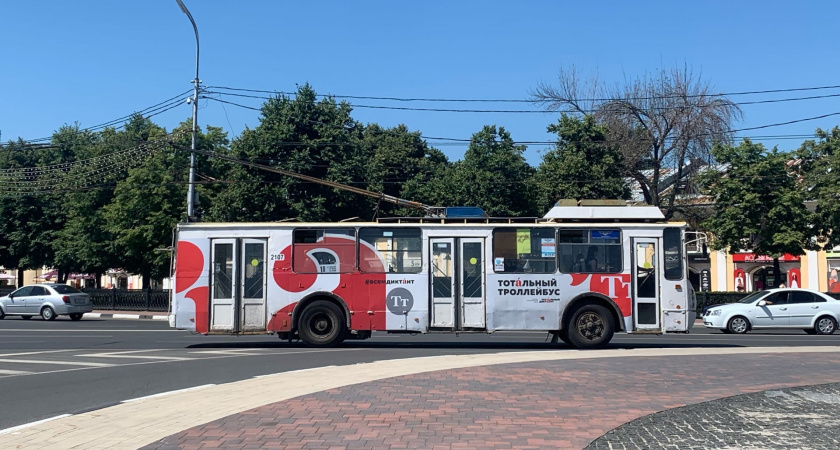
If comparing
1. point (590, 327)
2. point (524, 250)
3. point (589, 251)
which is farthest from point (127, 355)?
point (589, 251)

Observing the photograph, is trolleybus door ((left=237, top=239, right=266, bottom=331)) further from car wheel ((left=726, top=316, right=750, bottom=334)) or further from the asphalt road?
car wheel ((left=726, top=316, right=750, bottom=334))

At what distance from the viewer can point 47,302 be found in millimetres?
32031

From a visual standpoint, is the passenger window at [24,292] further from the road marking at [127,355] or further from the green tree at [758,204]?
the green tree at [758,204]

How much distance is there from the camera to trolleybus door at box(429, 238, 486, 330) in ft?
57.1

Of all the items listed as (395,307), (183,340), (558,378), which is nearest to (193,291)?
(183,340)

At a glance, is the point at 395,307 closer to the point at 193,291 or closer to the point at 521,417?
the point at 193,291

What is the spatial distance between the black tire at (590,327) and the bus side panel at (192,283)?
832 cm

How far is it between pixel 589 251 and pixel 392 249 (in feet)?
14.7

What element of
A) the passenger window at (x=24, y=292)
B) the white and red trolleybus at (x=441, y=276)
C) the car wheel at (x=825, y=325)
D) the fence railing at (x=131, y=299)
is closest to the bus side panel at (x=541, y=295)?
the white and red trolleybus at (x=441, y=276)

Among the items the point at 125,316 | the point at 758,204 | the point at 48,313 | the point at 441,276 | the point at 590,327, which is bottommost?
the point at 125,316

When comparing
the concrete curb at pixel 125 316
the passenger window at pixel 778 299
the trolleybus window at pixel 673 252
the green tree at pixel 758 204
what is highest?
the green tree at pixel 758 204

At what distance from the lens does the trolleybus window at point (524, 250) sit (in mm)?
17516

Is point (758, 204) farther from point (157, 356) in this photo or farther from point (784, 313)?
point (157, 356)

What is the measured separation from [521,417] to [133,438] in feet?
13.5
